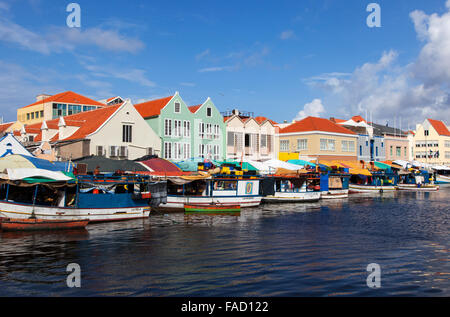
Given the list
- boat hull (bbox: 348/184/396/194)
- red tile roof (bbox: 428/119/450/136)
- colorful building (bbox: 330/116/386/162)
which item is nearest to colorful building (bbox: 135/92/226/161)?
boat hull (bbox: 348/184/396/194)

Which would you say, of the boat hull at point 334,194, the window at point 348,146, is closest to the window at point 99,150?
the boat hull at point 334,194

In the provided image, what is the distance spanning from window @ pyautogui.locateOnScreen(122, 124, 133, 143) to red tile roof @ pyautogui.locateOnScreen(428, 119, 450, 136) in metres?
93.3

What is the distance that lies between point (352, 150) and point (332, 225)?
171 feet

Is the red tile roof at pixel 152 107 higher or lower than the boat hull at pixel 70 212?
higher

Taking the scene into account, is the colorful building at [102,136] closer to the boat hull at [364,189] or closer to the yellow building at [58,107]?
the yellow building at [58,107]

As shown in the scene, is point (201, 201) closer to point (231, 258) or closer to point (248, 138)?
point (231, 258)

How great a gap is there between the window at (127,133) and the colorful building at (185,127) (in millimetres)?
5180

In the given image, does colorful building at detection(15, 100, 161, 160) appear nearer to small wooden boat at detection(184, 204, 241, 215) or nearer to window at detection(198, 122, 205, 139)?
window at detection(198, 122, 205, 139)

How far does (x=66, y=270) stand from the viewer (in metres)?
17.6

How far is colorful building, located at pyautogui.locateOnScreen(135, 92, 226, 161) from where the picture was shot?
56.1 meters

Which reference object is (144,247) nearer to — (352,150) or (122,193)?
(122,193)

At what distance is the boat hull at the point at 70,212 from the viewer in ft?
85.7

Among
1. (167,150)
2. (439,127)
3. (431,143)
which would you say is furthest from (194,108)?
(439,127)

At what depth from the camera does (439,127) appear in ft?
381
